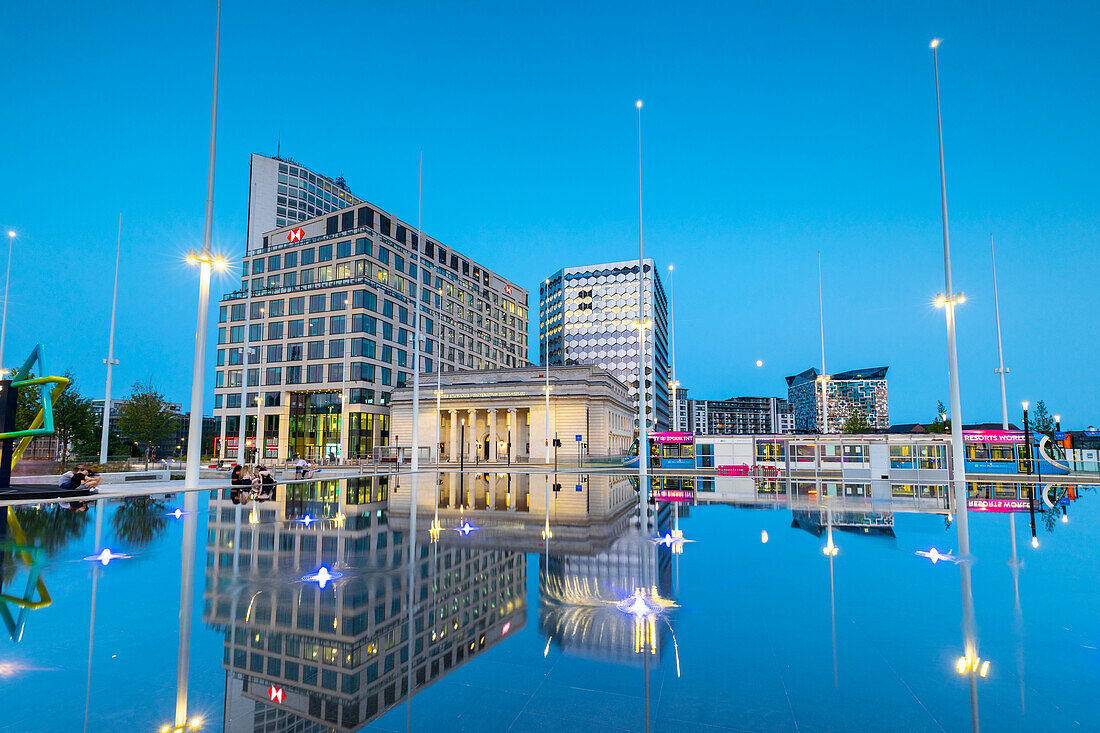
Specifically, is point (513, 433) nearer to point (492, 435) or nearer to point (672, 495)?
point (492, 435)

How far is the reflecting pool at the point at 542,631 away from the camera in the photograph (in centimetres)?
494

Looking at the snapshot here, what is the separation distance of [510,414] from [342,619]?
56.5 meters

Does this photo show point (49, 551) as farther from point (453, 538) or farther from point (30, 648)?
point (453, 538)

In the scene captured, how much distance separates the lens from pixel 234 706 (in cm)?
509

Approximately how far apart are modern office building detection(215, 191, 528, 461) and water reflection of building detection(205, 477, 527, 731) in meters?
60.2

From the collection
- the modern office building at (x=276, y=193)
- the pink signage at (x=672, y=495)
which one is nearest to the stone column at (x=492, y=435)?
the pink signage at (x=672, y=495)

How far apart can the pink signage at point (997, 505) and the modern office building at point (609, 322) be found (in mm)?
113541

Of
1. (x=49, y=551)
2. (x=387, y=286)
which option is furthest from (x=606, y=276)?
(x=49, y=551)

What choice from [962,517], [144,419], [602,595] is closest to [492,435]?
[144,419]

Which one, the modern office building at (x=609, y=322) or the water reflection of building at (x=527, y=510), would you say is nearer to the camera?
the water reflection of building at (x=527, y=510)

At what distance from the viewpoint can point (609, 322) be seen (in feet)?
492

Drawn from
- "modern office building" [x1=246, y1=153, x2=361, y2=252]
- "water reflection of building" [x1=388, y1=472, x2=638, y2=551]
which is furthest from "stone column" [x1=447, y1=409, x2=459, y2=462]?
"modern office building" [x1=246, y1=153, x2=361, y2=252]

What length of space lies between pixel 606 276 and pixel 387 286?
83111mm

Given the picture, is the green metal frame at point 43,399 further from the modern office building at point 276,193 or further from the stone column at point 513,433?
the modern office building at point 276,193
